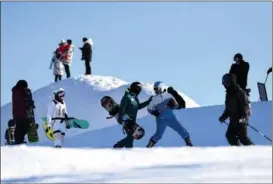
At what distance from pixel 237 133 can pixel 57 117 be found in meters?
A: 3.64

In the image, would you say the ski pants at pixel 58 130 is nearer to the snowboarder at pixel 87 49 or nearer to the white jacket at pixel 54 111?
the white jacket at pixel 54 111

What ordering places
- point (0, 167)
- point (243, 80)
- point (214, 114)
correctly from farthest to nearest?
point (214, 114) < point (243, 80) < point (0, 167)

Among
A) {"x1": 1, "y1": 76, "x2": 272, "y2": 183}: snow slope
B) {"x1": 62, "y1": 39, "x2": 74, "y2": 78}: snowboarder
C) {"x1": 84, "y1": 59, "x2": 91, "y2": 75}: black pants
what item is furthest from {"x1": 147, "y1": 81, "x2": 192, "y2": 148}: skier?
{"x1": 84, "y1": 59, "x2": 91, "y2": 75}: black pants

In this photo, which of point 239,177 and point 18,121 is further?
point 18,121

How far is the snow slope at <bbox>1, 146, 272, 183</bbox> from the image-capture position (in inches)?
243

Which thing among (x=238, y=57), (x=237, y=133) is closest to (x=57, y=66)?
(x=238, y=57)

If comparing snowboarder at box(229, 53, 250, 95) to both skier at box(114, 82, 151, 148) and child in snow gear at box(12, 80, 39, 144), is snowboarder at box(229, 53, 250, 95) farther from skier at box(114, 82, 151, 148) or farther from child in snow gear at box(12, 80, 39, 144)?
child in snow gear at box(12, 80, 39, 144)

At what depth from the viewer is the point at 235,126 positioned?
34.0 feet

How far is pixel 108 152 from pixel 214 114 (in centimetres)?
886

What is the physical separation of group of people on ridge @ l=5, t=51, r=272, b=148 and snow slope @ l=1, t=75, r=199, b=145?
33.1 feet

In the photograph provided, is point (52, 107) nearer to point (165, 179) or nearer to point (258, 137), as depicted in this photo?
point (258, 137)


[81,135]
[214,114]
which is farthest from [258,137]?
[81,135]

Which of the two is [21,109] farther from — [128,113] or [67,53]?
[67,53]

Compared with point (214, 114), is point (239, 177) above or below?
above
